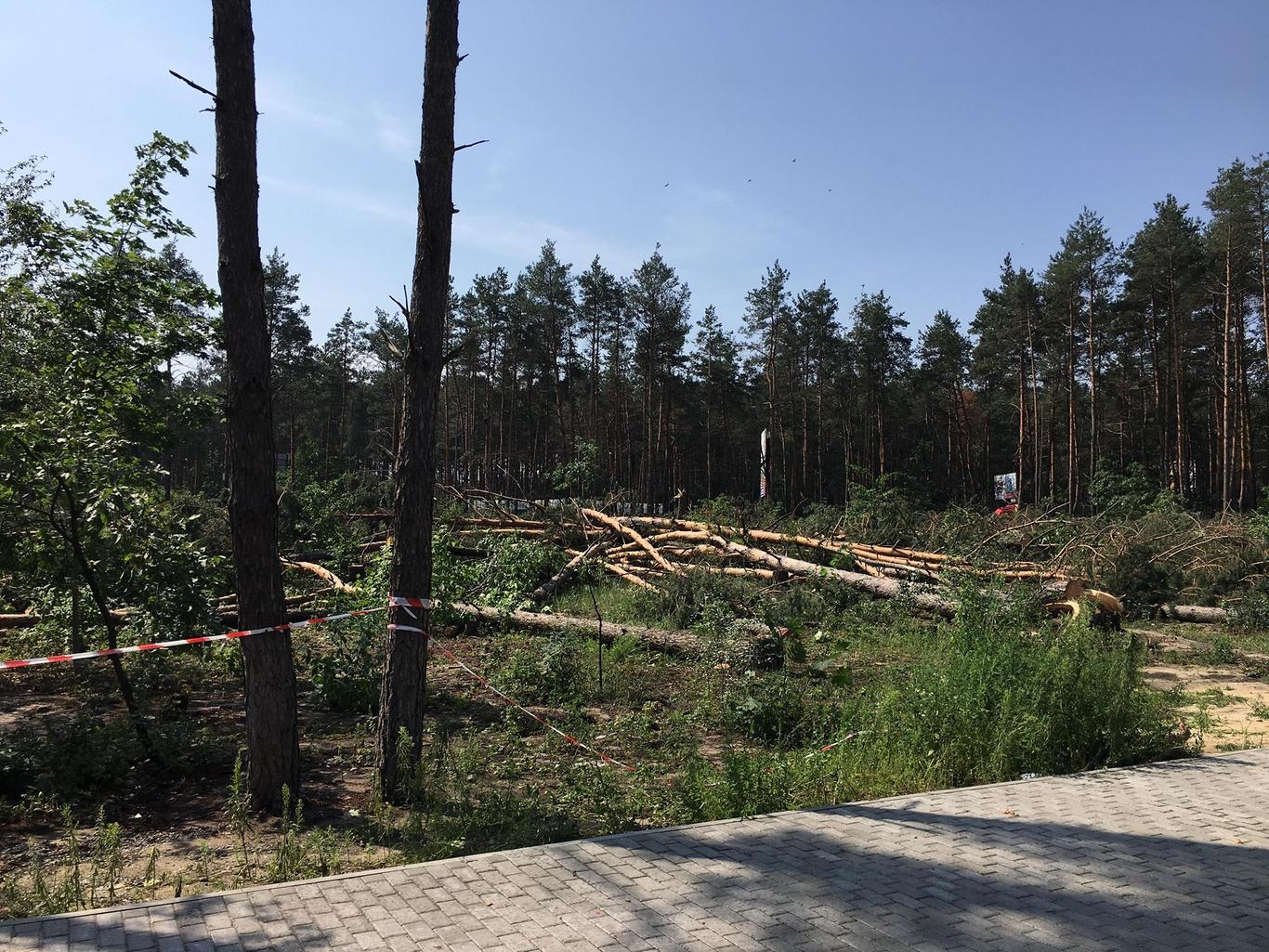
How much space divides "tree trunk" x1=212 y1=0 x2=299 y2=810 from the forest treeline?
2566 centimetres

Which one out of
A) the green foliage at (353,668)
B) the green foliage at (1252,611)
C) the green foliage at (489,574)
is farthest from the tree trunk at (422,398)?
the green foliage at (1252,611)

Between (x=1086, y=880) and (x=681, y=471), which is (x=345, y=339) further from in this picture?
(x=1086, y=880)

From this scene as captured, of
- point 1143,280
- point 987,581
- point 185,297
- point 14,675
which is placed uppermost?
point 1143,280

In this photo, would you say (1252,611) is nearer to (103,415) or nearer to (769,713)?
(769,713)

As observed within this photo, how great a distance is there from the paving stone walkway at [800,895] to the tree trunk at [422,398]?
5.44ft

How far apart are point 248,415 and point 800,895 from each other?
14.2 ft

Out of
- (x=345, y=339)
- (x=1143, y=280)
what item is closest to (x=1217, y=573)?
(x=1143, y=280)

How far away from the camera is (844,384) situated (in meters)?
53.6

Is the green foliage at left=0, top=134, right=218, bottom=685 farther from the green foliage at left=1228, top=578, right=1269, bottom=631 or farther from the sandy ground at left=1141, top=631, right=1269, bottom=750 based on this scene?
the green foliage at left=1228, top=578, right=1269, bottom=631

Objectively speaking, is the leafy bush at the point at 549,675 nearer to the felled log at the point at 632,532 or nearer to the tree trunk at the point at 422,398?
the tree trunk at the point at 422,398

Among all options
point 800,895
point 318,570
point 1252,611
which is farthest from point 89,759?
point 1252,611

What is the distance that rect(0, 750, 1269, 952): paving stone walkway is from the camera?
363cm

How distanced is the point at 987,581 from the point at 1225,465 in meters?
25.7

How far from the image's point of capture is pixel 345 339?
205 ft
